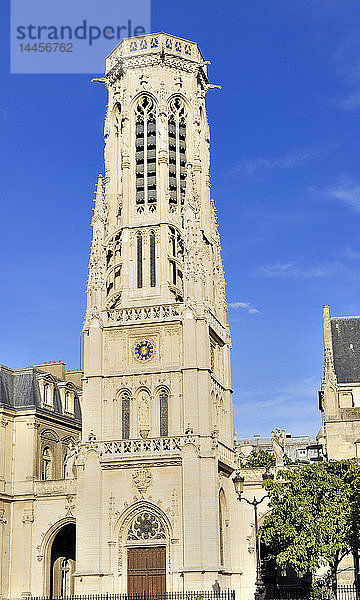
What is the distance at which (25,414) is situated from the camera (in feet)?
181

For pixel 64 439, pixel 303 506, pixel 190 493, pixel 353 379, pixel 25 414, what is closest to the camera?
pixel 303 506

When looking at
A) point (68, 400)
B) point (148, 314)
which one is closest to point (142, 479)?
point (148, 314)

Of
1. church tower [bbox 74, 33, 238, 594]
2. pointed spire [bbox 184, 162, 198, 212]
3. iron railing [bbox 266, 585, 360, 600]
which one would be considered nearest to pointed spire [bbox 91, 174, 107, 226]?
church tower [bbox 74, 33, 238, 594]

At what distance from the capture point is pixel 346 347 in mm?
65375

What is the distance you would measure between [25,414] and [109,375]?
27.1 feet

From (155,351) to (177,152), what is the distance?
49.9 ft

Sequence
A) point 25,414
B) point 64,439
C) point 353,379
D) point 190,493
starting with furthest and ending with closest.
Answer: point 353,379 → point 64,439 → point 25,414 → point 190,493

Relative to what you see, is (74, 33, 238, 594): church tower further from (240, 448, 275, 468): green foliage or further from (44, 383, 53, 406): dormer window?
(240, 448, 275, 468): green foliage

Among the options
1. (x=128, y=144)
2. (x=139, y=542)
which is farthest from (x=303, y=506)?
(x=128, y=144)

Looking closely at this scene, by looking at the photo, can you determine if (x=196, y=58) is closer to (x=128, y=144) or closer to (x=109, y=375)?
(x=128, y=144)

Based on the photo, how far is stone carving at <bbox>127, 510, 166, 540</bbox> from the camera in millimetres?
46844

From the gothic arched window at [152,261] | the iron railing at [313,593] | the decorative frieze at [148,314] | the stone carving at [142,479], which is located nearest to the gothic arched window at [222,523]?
the iron railing at [313,593]

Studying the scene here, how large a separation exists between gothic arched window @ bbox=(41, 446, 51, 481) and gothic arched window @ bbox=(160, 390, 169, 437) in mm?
11305

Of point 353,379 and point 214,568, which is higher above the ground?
point 353,379
